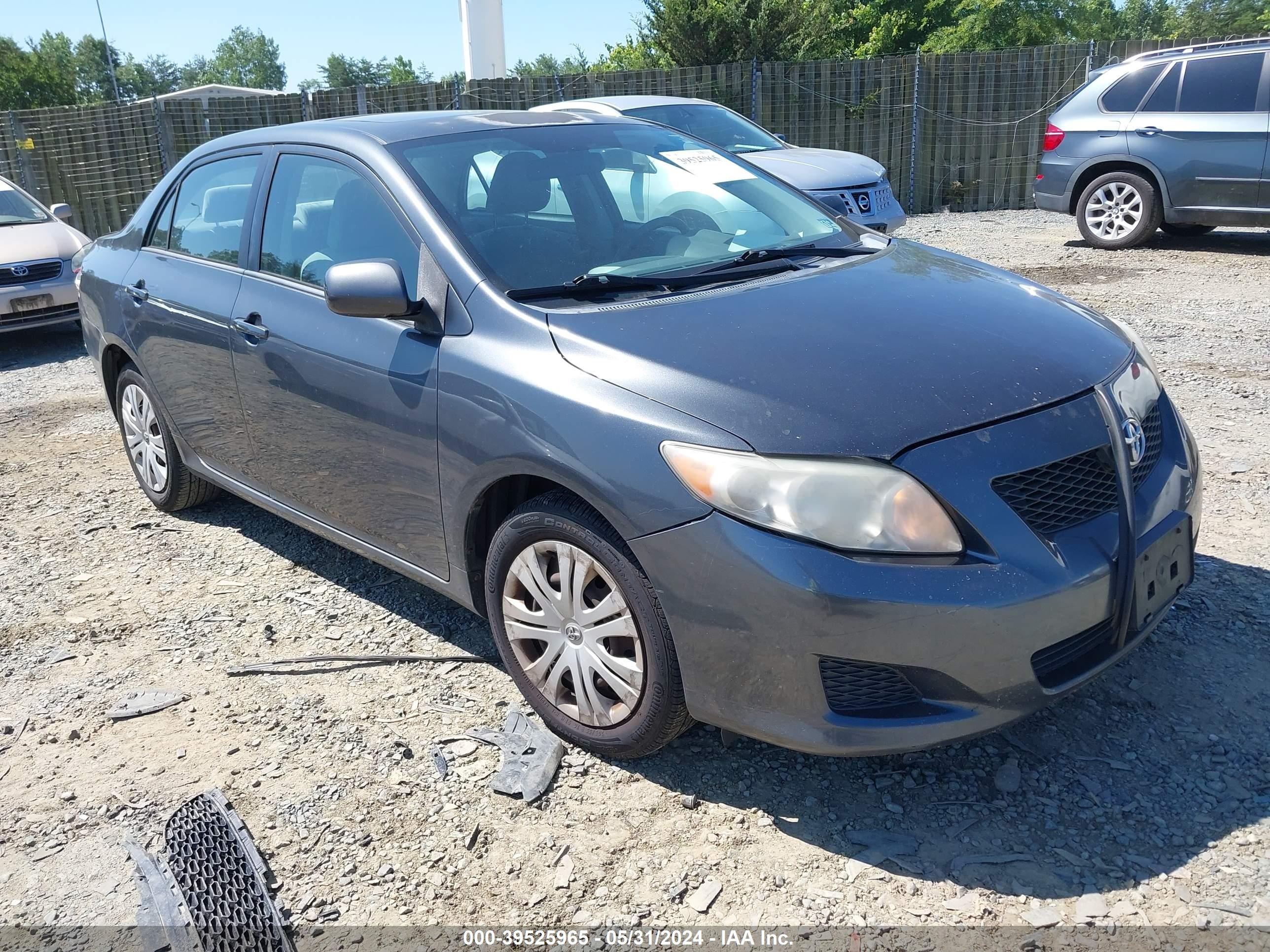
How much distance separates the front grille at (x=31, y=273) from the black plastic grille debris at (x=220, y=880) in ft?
25.1

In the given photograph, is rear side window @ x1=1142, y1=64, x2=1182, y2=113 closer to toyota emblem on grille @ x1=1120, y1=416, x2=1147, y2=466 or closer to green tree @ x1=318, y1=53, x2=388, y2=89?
toyota emblem on grille @ x1=1120, y1=416, x2=1147, y2=466

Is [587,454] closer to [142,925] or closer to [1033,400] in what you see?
[1033,400]

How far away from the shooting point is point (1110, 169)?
1045cm

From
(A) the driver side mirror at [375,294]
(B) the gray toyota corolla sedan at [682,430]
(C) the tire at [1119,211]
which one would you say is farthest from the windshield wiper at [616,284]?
(C) the tire at [1119,211]

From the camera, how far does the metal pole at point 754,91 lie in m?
15.8

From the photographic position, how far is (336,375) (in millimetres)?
3412

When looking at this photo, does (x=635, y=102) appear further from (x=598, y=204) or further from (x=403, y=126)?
(x=598, y=204)

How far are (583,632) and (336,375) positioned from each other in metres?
1.27

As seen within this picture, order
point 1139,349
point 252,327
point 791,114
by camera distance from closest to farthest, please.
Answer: point 1139,349 → point 252,327 → point 791,114

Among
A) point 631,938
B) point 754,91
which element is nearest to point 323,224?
point 631,938

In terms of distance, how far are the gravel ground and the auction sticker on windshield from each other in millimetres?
1904

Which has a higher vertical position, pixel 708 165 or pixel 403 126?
pixel 403 126

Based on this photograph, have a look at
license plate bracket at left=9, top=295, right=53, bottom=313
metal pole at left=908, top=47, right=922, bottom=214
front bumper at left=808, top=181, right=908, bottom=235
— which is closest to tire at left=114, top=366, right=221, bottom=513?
license plate bracket at left=9, top=295, right=53, bottom=313

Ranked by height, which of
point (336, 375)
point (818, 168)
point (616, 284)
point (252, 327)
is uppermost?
point (818, 168)
